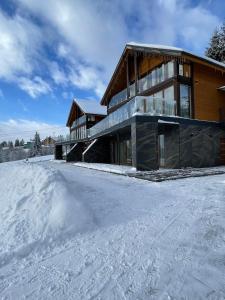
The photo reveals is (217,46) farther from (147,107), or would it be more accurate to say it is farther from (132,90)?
(147,107)

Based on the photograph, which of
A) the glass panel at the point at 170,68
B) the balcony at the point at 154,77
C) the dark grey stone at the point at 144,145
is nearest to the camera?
the dark grey stone at the point at 144,145

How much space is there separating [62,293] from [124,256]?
1005 mm

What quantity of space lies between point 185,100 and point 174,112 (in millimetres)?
1462

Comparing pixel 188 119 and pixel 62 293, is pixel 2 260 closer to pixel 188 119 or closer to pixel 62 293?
pixel 62 293

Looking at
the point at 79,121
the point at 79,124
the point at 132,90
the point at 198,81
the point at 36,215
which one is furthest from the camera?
the point at 79,121

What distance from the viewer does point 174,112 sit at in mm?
14047

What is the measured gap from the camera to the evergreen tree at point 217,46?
2909 cm

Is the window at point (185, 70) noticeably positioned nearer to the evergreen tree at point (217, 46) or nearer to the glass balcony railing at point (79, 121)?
the evergreen tree at point (217, 46)

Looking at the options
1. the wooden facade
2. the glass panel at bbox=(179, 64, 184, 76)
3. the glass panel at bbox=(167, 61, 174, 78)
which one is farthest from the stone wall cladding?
the glass panel at bbox=(179, 64, 184, 76)

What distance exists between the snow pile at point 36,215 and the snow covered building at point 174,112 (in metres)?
7.85

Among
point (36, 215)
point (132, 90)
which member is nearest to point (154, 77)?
point (132, 90)

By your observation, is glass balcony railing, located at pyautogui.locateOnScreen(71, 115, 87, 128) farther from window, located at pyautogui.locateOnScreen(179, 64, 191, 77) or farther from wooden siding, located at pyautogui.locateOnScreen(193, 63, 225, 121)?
wooden siding, located at pyautogui.locateOnScreen(193, 63, 225, 121)

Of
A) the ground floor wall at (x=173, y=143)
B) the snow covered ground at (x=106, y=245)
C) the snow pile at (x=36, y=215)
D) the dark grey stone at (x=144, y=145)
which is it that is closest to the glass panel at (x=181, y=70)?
the ground floor wall at (x=173, y=143)

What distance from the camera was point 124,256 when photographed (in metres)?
3.02
